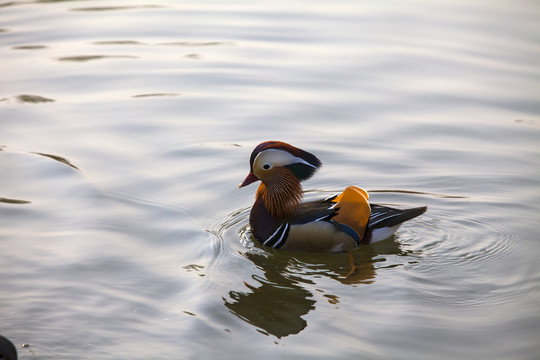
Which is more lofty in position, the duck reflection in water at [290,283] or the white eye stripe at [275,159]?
the white eye stripe at [275,159]

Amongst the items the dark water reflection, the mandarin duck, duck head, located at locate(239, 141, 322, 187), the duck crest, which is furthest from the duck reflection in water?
duck head, located at locate(239, 141, 322, 187)

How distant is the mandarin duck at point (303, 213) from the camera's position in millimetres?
7020

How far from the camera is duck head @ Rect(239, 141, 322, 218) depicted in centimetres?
723

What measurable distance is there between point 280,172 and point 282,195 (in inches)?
9.1

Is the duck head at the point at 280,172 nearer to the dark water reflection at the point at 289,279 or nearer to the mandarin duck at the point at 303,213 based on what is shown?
the mandarin duck at the point at 303,213

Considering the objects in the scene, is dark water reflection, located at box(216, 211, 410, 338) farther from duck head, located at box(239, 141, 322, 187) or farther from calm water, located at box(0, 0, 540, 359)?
duck head, located at box(239, 141, 322, 187)

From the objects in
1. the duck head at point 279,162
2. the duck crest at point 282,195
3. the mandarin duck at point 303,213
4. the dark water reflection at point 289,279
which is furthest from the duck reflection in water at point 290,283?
the duck head at point 279,162

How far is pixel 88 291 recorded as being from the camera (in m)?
6.14

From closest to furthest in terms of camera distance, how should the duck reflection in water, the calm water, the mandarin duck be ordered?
the calm water < the duck reflection in water < the mandarin duck

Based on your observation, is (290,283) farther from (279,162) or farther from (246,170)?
(246,170)

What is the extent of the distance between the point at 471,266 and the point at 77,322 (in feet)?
10.8

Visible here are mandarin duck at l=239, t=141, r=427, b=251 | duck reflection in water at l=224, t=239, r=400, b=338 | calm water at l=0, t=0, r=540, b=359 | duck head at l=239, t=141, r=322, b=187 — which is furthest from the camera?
duck head at l=239, t=141, r=322, b=187

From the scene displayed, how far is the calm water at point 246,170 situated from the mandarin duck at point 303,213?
0.17 m

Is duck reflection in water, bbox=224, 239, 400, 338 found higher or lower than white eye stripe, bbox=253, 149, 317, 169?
lower
